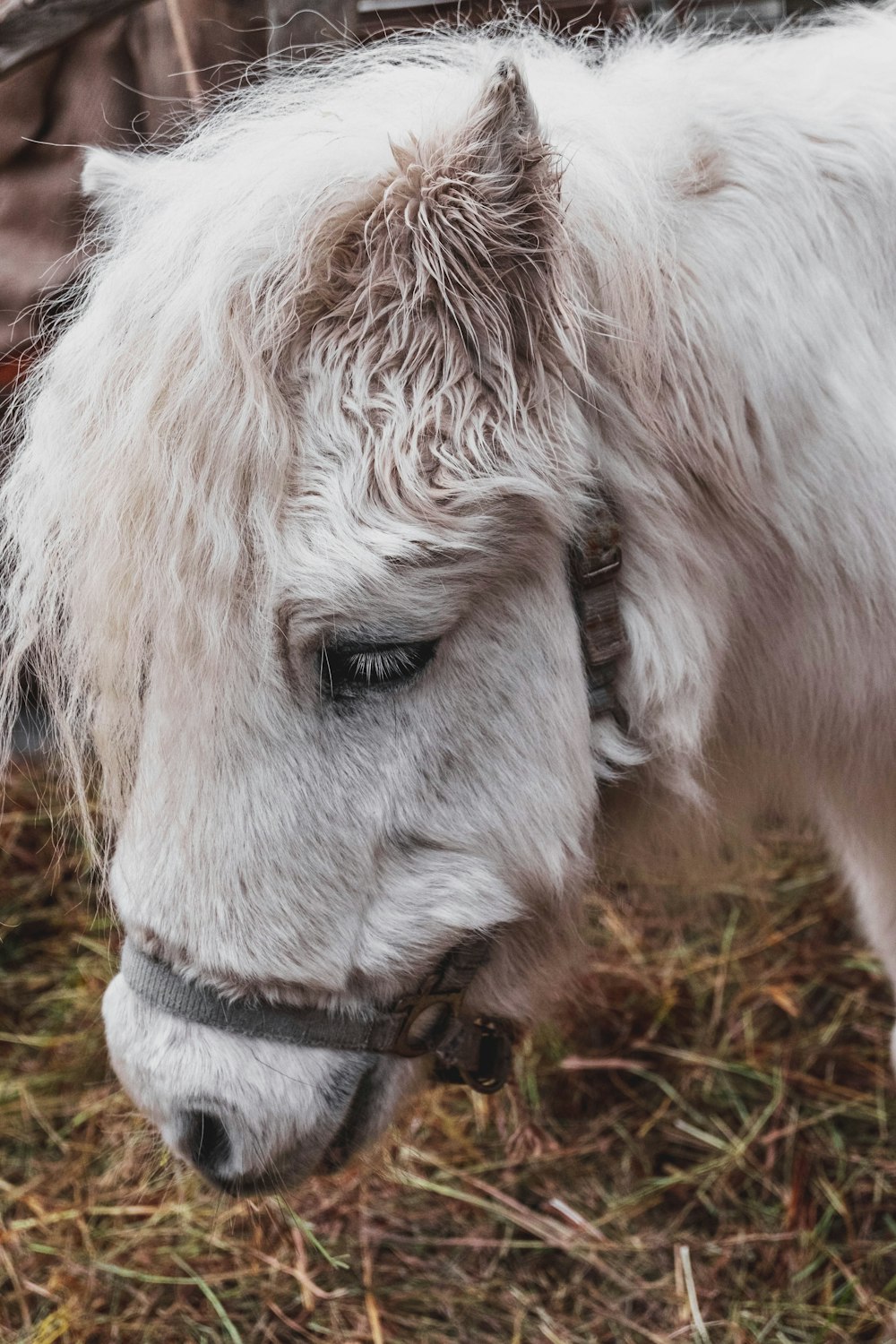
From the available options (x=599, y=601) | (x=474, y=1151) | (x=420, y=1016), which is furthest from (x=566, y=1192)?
(x=599, y=601)

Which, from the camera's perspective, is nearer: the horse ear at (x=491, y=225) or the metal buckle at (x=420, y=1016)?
the horse ear at (x=491, y=225)

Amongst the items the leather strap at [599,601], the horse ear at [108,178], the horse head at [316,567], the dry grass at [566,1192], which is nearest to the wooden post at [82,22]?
the horse ear at [108,178]

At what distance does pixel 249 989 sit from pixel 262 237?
28.3 inches

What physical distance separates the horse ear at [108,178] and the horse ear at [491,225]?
0.40 m

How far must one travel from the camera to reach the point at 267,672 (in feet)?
3.36

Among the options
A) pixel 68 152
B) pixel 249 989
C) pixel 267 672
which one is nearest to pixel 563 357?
pixel 267 672

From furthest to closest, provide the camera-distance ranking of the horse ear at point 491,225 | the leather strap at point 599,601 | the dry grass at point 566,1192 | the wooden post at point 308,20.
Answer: the dry grass at point 566,1192 < the wooden post at point 308,20 < the leather strap at point 599,601 < the horse ear at point 491,225

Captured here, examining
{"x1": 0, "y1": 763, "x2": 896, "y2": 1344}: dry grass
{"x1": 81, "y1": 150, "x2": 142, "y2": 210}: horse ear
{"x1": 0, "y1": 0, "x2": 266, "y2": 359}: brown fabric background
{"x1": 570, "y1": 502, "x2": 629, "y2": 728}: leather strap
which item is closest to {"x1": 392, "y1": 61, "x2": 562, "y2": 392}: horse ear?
{"x1": 570, "y1": 502, "x2": 629, "y2": 728}: leather strap

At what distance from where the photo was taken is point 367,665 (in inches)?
40.5

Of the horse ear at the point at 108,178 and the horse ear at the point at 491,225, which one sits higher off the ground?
the horse ear at the point at 108,178

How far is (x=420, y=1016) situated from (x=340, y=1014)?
99 millimetres

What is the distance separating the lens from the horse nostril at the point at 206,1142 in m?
1.13

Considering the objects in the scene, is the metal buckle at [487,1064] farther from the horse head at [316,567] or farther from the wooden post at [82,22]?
the wooden post at [82,22]

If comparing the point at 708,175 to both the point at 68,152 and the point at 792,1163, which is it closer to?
the point at 68,152
